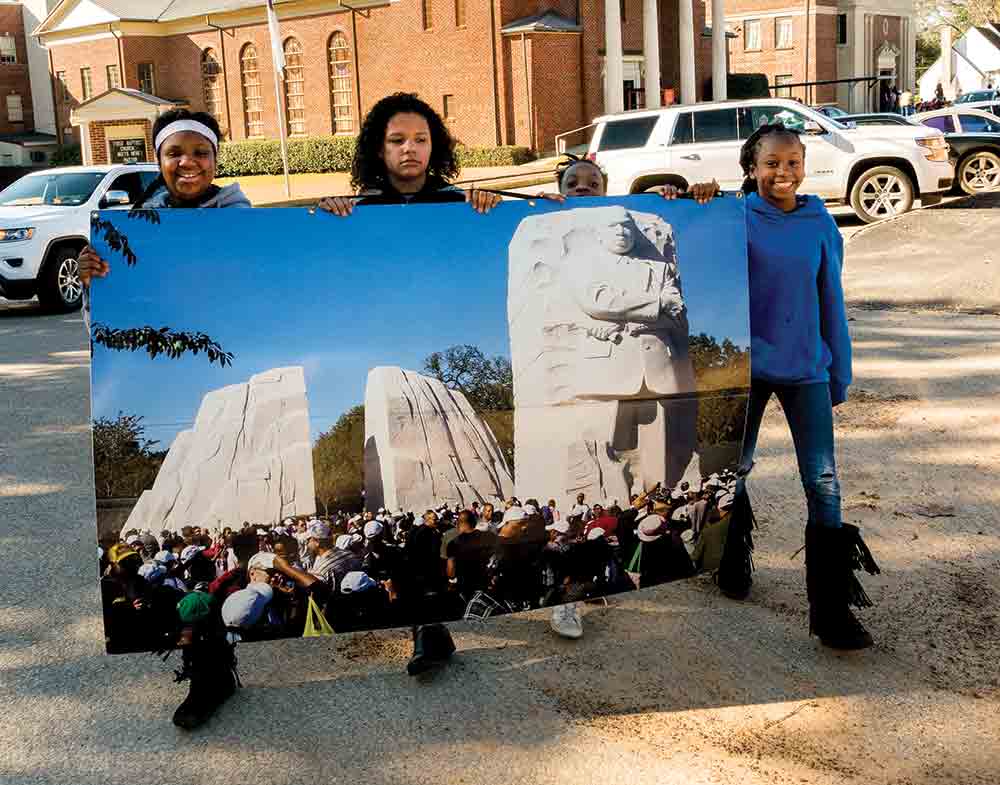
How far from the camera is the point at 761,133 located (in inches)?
168

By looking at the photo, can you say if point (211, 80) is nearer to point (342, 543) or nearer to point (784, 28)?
point (784, 28)

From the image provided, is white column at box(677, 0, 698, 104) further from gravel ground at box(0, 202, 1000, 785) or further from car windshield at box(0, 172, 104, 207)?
gravel ground at box(0, 202, 1000, 785)

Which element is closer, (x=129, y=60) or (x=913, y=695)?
(x=913, y=695)

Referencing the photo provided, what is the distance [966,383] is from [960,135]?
49.0 feet

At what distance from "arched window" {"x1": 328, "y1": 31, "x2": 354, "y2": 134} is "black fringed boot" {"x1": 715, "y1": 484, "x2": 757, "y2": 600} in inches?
1841

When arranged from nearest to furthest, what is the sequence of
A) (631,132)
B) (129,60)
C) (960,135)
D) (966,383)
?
(966,383) < (631,132) < (960,135) < (129,60)

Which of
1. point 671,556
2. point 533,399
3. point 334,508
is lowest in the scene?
point 671,556

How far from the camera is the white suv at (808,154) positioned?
1812cm

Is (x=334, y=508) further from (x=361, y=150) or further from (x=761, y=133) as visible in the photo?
(x=761, y=133)

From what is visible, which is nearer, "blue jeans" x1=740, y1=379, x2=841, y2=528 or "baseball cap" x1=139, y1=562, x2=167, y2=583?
"baseball cap" x1=139, y1=562, x2=167, y2=583

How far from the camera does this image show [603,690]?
3830 mm

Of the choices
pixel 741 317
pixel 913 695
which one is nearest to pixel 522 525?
pixel 741 317

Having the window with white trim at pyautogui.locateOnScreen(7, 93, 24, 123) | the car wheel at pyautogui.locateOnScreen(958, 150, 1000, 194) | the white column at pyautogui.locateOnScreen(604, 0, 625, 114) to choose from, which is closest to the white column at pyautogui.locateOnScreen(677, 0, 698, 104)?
the white column at pyautogui.locateOnScreen(604, 0, 625, 114)

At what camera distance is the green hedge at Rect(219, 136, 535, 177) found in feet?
133
